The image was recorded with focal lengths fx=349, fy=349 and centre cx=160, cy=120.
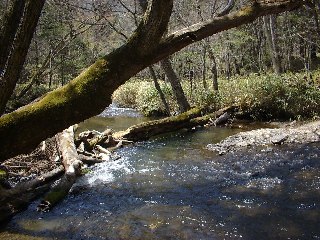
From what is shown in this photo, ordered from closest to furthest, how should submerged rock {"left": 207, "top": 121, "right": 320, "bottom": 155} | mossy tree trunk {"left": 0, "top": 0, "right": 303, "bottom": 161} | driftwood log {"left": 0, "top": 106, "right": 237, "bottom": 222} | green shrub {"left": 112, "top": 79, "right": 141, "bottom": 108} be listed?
1. mossy tree trunk {"left": 0, "top": 0, "right": 303, "bottom": 161}
2. driftwood log {"left": 0, "top": 106, "right": 237, "bottom": 222}
3. submerged rock {"left": 207, "top": 121, "right": 320, "bottom": 155}
4. green shrub {"left": 112, "top": 79, "right": 141, "bottom": 108}

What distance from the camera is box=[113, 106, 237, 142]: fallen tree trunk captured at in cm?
1220

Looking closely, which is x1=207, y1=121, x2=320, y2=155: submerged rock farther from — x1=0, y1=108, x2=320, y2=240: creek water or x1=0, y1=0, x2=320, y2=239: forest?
x1=0, y1=108, x2=320, y2=240: creek water

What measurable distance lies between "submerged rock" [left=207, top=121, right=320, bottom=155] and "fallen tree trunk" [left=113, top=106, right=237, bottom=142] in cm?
244

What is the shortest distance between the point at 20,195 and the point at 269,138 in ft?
23.8

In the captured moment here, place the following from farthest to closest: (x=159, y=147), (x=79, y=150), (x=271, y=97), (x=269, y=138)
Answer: (x=271, y=97), (x=159, y=147), (x=269, y=138), (x=79, y=150)

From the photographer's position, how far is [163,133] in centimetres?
1288

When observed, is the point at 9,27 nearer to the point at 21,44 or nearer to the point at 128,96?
the point at 21,44

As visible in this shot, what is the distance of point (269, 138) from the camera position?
10633mm

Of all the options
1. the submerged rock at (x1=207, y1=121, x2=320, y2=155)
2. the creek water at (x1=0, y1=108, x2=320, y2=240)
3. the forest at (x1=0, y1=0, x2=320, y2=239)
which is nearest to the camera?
the forest at (x1=0, y1=0, x2=320, y2=239)

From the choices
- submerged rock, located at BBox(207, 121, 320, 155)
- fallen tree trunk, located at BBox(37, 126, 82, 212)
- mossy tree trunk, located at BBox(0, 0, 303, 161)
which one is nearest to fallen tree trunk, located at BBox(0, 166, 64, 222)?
fallen tree trunk, located at BBox(37, 126, 82, 212)

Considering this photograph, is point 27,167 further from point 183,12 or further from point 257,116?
point 183,12

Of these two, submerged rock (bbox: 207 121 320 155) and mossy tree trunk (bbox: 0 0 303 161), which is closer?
mossy tree trunk (bbox: 0 0 303 161)

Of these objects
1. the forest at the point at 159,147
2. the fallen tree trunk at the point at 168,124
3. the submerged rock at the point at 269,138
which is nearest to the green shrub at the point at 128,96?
the forest at the point at 159,147

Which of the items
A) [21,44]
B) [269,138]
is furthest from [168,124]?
[21,44]
